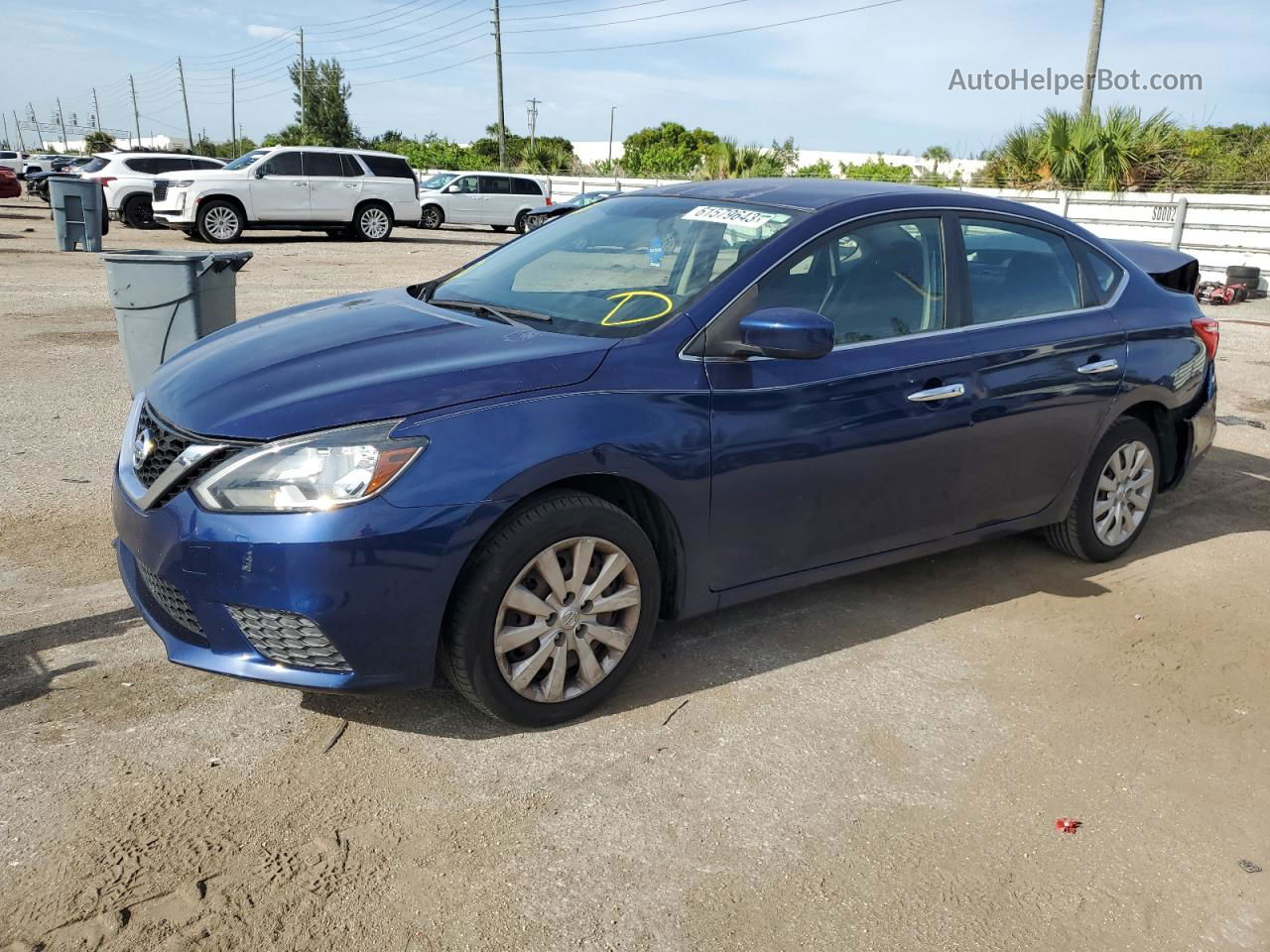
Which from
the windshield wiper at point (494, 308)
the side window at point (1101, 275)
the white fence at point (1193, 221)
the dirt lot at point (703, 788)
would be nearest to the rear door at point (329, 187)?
the white fence at point (1193, 221)

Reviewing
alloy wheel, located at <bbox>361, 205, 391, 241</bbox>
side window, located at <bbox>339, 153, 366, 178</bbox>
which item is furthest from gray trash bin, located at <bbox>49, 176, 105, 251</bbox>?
alloy wheel, located at <bbox>361, 205, 391, 241</bbox>

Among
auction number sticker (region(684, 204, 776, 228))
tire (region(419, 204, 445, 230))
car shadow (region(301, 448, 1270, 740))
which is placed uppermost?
auction number sticker (region(684, 204, 776, 228))

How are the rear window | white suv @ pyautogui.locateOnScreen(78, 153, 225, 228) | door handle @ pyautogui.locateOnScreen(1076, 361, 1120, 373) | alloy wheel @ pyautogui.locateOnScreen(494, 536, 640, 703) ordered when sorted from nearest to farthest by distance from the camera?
alloy wheel @ pyautogui.locateOnScreen(494, 536, 640, 703), door handle @ pyautogui.locateOnScreen(1076, 361, 1120, 373), the rear window, white suv @ pyautogui.locateOnScreen(78, 153, 225, 228)

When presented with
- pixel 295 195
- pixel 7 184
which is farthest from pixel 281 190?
pixel 7 184

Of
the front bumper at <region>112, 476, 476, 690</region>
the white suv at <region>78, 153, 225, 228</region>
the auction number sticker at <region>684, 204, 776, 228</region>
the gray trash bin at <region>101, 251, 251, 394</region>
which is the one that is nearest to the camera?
the front bumper at <region>112, 476, 476, 690</region>

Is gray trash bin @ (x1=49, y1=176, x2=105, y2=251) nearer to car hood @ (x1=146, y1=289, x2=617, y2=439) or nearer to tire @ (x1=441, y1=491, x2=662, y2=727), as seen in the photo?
car hood @ (x1=146, y1=289, x2=617, y2=439)

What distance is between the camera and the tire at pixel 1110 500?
4.81m

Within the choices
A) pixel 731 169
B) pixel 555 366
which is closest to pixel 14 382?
pixel 555 366

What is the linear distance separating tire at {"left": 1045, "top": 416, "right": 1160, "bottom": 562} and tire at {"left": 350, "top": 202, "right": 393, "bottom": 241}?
19.3 meters

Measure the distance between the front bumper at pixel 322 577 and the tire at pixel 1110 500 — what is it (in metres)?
3.09

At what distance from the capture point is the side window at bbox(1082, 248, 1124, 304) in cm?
479

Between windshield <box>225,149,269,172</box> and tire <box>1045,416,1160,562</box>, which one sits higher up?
windshield <box>225,149,269,172</box>

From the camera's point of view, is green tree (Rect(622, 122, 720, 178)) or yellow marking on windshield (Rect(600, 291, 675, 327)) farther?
green tree (Rect(622, 122, 720, 178))

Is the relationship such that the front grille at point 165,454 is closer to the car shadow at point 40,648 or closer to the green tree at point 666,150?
the car shadow at point 40,648
